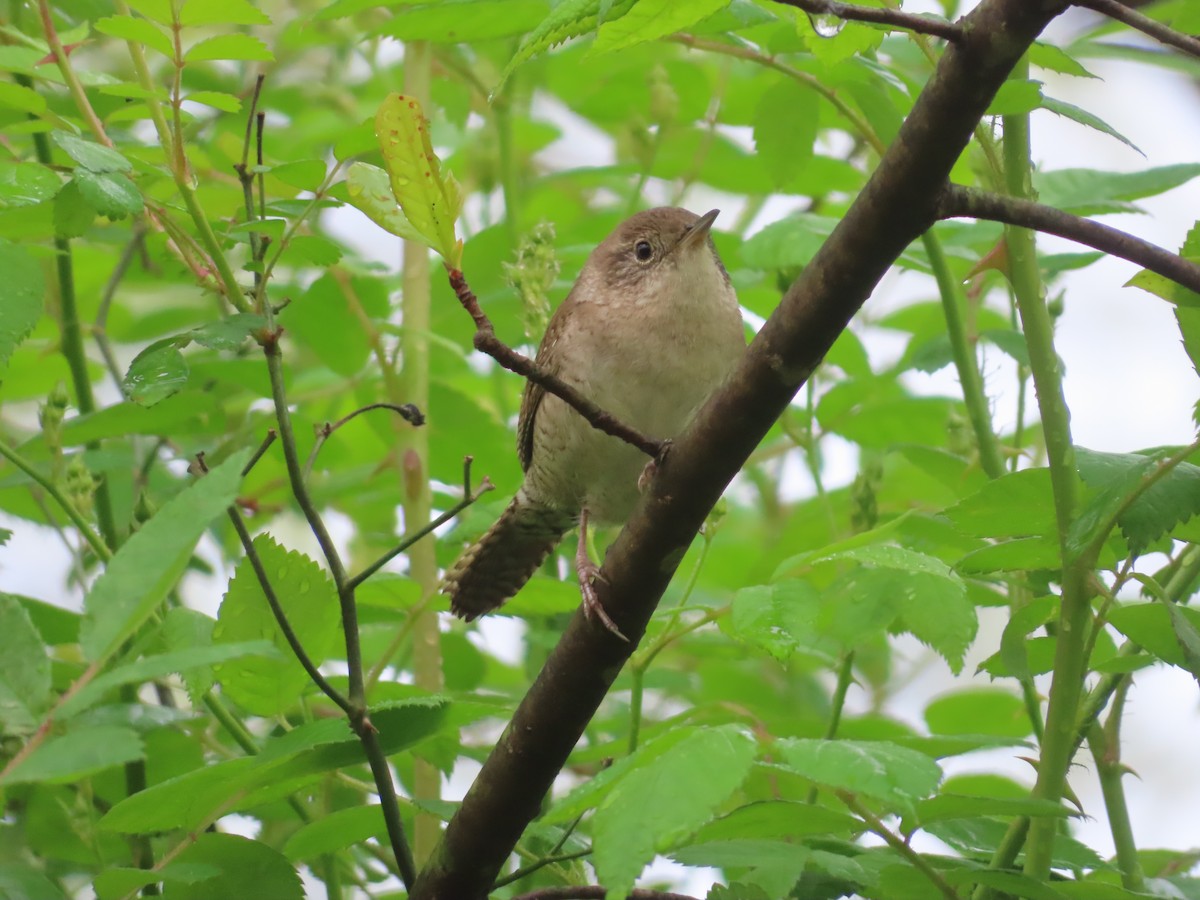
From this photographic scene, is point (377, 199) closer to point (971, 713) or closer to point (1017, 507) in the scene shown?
point (1017, 507)


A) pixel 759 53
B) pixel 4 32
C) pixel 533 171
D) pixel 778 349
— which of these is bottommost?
pixel 778 349

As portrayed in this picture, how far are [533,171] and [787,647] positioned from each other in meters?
2.58

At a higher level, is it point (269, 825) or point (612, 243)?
point (612, 243)

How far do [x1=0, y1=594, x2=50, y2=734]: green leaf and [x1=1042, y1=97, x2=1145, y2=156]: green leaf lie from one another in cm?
119

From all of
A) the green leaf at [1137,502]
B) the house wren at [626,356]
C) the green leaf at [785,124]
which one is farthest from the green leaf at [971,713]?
the green leaf at [1137,502]

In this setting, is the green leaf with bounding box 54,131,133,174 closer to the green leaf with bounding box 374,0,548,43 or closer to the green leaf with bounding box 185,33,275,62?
the green leaf with bounding box 185,33,275,62

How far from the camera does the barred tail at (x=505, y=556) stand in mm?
3008

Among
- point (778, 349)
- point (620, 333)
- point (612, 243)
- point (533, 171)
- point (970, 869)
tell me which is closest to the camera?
point (778, 349)

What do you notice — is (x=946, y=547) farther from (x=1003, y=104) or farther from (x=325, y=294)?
(x=325, y=294)

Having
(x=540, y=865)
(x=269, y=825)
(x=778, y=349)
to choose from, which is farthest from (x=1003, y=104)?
(x=269, y=825)

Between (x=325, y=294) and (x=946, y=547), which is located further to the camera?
(x=325, y=294)

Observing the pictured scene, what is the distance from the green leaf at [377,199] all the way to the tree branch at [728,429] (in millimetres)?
375

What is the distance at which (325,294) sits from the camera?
2.61m

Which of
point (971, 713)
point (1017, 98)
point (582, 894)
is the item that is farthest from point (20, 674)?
point (971, 713)
